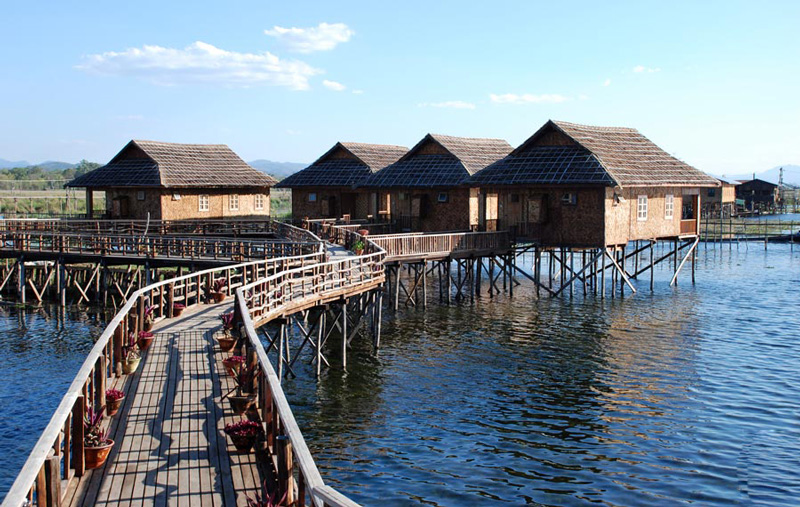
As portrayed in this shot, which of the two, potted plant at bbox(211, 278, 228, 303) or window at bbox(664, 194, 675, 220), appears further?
window at bbox(664, 194, 675, 220)

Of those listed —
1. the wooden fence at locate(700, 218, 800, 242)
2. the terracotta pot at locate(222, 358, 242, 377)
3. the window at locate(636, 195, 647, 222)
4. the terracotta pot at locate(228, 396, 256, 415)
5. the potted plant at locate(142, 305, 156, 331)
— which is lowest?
the terracotta pot at locate(228, 396, 256, 415)

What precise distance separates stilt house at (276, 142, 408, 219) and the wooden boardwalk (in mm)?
34015

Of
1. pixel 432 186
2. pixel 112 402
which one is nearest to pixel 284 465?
pixel 112 402

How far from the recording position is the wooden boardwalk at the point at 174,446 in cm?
1027

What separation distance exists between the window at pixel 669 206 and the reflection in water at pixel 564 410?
8948mm

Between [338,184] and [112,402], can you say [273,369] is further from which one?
[338,184]

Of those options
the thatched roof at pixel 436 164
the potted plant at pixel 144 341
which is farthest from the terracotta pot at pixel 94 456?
the thatched roof at pixel 436 164

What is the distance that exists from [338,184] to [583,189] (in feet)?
55.5

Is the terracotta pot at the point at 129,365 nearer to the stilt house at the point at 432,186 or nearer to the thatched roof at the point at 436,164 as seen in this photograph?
the stilt house at the point at 432,186

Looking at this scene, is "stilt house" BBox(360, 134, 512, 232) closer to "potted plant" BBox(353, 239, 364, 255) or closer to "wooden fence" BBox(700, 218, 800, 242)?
"potted plant" BBox(353, 239, 364, 255)

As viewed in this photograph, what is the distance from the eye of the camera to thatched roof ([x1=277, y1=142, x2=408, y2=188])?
51.7 m

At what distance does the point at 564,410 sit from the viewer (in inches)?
882

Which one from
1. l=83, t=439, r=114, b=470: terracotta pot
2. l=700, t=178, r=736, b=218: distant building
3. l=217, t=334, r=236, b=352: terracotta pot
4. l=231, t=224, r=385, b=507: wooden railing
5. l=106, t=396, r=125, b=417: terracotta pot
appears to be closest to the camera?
l=231, t=224, r=385, b=507: wooden railing

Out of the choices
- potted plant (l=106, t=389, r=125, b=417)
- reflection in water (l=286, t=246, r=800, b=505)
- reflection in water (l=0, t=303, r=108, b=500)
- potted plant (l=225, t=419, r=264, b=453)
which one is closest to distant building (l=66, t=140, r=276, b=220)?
reflection in water (l=0, t=303, r=108, b=500)
